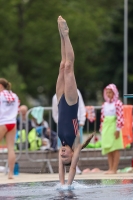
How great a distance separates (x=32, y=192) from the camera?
9133 millimetres

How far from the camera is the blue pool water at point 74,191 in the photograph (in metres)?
8.32

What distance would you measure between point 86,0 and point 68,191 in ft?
166

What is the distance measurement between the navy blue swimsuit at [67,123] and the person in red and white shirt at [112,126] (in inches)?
168

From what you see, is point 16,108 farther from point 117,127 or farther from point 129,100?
point 129,100

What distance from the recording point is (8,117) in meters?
12.8

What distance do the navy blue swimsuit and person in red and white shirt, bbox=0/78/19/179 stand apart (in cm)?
320

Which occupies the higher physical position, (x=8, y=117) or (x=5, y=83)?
(x=5, y=83)

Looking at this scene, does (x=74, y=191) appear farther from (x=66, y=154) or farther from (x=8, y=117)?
(x=8, y=117)

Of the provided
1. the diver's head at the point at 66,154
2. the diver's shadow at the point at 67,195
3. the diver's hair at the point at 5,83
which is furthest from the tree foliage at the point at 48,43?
the diver's shadow at the point at 67,195

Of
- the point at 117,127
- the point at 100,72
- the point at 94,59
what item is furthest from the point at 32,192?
the point at 94,59

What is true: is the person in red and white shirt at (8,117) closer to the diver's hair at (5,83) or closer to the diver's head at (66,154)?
A: the diver's hair at (5,83)

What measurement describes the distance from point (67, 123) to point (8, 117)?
3332 millimetres

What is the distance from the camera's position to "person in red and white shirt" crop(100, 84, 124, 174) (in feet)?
45.8

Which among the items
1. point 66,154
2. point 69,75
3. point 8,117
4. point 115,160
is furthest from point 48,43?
point 66,154
